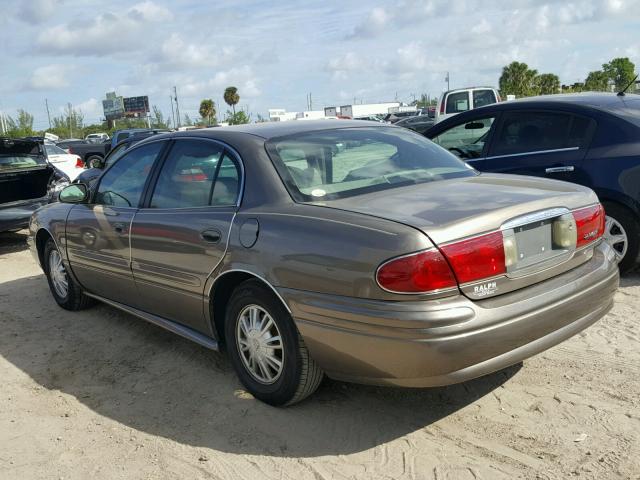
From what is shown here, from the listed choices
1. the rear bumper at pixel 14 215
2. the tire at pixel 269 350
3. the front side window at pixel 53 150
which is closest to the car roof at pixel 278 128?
the tire at pixel 269 350

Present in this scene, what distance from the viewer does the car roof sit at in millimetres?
3777

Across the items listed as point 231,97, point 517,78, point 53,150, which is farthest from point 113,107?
point 53,150

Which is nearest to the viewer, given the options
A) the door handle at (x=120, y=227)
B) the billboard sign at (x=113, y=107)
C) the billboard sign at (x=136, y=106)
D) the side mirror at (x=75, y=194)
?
the door handle at (x=120, y=227)

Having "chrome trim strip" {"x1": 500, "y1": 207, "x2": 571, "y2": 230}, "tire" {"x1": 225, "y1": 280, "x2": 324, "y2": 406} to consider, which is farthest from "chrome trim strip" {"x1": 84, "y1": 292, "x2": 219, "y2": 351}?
"chrome trim strip" {"x1": 500, "y1": 207, "x2": 571, "y2": 230}

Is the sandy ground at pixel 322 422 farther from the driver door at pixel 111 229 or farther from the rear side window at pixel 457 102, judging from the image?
the rear side window at pixel 457 102

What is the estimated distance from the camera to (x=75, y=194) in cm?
496

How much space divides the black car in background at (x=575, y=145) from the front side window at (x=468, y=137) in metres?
0.01

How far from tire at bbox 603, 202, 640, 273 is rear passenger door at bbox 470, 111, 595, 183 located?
400mm

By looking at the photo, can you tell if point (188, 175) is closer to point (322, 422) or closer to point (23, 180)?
point (322, 422)

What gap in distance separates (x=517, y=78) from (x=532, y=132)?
41.2 meters

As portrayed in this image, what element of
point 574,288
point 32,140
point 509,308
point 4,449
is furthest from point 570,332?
point 32,140

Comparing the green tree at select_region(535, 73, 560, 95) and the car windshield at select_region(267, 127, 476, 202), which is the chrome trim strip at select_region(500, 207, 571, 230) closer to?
the car windshield at select_region(267, 127, 476, 202)

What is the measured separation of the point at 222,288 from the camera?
11.6ft

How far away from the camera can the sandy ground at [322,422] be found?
2822mm
